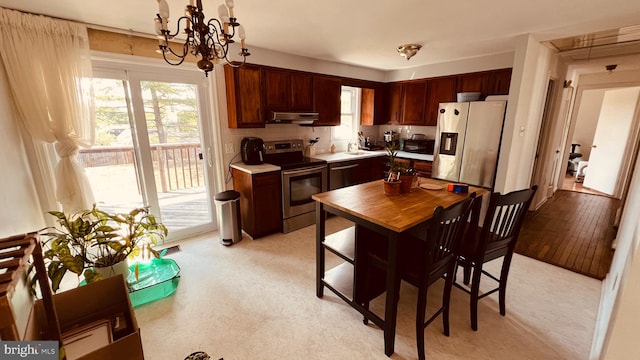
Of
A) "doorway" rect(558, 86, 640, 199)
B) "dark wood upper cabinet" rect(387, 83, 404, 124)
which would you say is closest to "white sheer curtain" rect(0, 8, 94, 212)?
"dark wood upper cabinet" rect(387, 83, 404, 124)

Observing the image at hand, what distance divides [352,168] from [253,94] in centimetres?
189

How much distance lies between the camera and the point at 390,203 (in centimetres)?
195

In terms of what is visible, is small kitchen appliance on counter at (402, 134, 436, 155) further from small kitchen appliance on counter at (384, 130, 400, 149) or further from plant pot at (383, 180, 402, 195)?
plant pot at (383, 180, 402, 195)

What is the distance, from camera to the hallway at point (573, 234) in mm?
2883

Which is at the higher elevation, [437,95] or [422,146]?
[437,95]

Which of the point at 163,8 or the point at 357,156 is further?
the point at 357,156

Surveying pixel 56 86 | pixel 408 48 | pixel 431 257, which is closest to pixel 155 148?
pixel 56 86

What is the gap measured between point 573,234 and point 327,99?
3967 mm

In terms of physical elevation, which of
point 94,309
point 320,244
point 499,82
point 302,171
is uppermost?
point 499,82

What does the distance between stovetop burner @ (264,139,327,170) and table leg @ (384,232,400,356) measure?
2.09 meters

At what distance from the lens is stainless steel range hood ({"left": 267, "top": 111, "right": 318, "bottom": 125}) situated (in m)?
3.46

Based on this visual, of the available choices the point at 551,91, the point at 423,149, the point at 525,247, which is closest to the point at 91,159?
the point at 423,149

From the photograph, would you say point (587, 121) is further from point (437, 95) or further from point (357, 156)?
point (357, 156)
